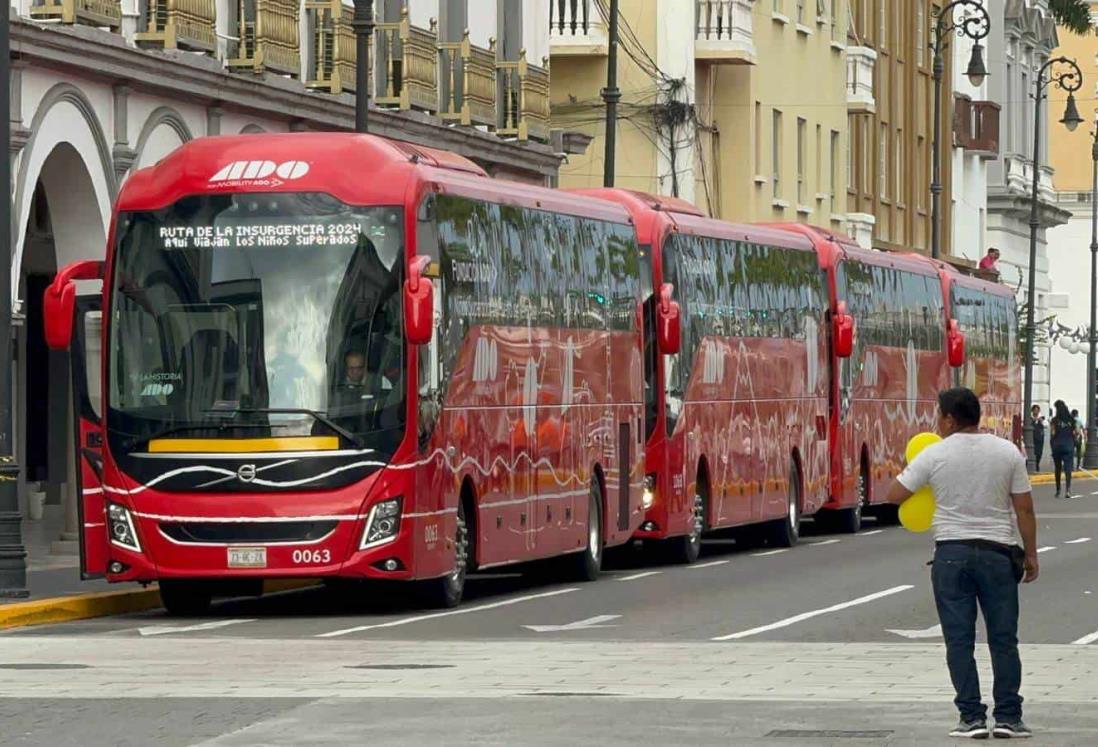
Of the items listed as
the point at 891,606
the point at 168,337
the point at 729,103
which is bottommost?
the point at 891,606

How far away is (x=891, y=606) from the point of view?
25.0 meters

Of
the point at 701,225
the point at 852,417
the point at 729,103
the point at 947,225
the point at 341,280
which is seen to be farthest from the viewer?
the point at 947,225

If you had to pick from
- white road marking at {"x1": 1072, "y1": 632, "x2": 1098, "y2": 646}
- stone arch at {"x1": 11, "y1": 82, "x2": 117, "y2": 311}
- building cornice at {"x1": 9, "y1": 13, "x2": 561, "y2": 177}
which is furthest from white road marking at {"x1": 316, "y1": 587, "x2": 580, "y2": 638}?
building cornice at {"x1": 9, "y1": 13, "x2": 561, "y2": 177}

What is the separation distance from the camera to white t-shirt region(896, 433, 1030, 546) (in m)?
14.6

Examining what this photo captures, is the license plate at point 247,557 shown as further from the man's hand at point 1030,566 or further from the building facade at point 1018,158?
the building facade at point 1018,158

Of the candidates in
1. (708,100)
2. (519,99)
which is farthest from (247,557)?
(708,100)

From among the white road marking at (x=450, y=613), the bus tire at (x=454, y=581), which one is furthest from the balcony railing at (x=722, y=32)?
the bus tire at (x=454, y=581)

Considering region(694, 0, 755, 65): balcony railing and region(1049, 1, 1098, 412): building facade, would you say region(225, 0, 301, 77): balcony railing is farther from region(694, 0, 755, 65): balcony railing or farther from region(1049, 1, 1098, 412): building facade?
region(1049, 1, 1098, 412): building facade

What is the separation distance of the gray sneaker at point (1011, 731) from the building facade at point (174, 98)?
16.5 m

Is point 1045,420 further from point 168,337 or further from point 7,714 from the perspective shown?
point 7,714

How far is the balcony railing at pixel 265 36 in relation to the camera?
35.0 meters

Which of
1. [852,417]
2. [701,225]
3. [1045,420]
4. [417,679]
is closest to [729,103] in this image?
[852,417]

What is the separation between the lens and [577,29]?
55.9m

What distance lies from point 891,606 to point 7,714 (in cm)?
1069
